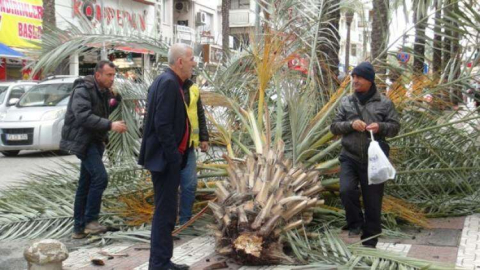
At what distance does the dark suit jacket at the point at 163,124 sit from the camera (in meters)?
4.79

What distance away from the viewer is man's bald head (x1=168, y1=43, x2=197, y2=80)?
199 inches

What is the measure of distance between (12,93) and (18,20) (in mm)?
9165

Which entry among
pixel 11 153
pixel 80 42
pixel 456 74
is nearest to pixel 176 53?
pixel 80 42

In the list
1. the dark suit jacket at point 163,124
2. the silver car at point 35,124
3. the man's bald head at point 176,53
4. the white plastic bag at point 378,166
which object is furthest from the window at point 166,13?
the dark suit jacket at point 163,124

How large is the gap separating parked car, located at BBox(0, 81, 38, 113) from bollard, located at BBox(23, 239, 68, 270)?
1125 cm

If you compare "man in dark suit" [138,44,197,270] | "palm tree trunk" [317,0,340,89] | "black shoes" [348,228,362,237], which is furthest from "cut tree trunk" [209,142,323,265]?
"palm tree trunk" [317,0,340,89]

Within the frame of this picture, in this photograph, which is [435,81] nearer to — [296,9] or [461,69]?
[461,69]

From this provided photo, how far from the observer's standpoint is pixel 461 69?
302 inches

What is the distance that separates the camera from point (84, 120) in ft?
20.1

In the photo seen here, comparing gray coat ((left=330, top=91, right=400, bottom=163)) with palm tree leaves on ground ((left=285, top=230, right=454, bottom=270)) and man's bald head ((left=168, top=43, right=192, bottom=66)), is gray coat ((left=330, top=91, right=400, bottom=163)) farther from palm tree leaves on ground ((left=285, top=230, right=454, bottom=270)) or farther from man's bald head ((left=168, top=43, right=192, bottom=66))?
man's bald head ((left=168, top=43, right=192, bottom=66))

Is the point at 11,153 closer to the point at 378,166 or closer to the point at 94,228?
the point at 94,228

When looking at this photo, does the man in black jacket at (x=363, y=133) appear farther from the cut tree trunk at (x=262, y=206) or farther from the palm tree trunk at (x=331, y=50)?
the palm tree trunk at (x=331, y=50)

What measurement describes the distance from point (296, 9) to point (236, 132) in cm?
189

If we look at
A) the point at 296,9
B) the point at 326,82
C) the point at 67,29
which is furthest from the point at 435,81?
the point at 67,29
